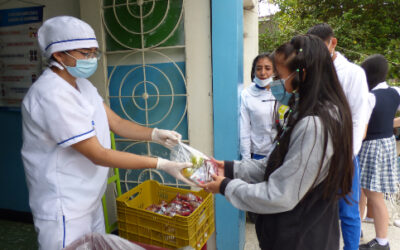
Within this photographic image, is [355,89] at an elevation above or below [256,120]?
above

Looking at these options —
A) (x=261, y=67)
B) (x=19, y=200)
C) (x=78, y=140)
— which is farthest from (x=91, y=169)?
(x=19, y=200)

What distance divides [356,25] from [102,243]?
26.0ft

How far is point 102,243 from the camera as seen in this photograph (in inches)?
58.7

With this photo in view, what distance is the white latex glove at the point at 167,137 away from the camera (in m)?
1.79

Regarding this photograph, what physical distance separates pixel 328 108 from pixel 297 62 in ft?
0.73

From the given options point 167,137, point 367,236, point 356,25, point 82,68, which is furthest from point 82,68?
point 356,25

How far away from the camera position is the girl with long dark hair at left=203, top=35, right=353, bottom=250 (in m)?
1.04

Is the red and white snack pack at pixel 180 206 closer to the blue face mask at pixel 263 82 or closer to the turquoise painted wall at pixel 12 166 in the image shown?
the blue face mask at pixel 263 82

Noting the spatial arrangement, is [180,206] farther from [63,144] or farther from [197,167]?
[63,144]

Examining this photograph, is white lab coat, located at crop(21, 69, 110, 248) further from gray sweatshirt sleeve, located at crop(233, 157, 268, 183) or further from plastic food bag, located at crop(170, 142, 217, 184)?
gray sweatshirt sleeve, located at crop(233, 157, 268, 183)

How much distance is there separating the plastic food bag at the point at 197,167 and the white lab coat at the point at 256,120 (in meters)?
0.96

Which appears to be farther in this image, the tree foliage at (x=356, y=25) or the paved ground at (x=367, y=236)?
the tree foliage at (x=356, y=25)

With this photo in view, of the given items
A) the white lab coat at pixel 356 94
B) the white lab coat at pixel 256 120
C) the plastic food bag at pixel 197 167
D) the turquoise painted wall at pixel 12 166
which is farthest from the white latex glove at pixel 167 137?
the turquoise painted wall at pixel 12 166

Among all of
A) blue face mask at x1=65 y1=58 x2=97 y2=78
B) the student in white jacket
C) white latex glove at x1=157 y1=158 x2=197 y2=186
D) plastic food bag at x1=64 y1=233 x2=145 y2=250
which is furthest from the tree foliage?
plastic food bag at x1=64 y1=233 x2=145 y2=250
